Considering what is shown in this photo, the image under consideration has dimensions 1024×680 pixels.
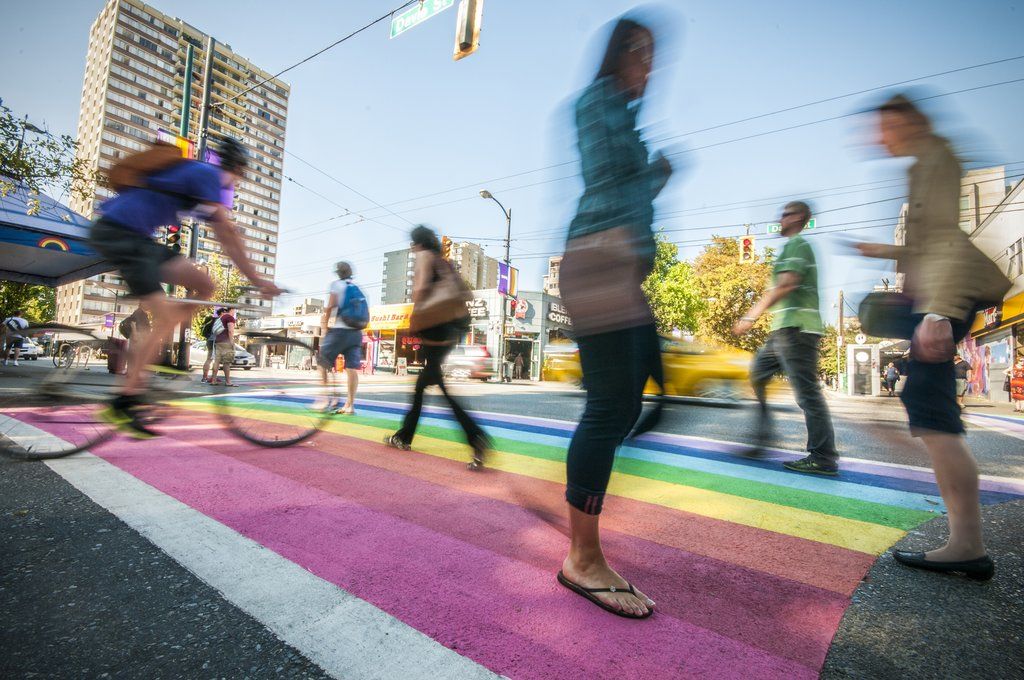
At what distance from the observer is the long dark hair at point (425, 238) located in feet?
11.2

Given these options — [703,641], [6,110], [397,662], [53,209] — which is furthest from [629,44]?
[53,209]

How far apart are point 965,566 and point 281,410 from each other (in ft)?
15.8

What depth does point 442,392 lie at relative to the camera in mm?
3188

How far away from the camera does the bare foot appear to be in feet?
4.72

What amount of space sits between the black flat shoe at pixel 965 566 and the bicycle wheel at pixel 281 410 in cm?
375

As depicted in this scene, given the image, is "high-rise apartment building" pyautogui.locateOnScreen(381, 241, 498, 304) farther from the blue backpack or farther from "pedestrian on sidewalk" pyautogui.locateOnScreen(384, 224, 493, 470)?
"pedestrian on sidewalk" pyautogui.locateOnScreen(384, 224, 493, 470)

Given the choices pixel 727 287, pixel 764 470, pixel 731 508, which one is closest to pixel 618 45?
pixel 731 508

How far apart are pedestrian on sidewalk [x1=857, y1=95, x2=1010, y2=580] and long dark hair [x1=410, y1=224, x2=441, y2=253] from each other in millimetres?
2611

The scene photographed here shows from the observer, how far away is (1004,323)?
1853 cm

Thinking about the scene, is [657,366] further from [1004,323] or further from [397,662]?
[1004,323]

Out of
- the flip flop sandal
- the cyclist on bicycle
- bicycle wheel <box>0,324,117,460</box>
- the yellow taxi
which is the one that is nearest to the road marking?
the flip flop sandal

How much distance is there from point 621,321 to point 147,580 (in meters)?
1.74

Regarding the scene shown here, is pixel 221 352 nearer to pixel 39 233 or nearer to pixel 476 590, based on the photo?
pixel 39 233

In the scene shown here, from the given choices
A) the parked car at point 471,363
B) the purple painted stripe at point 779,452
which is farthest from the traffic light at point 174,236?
the parked car at point 471,363
